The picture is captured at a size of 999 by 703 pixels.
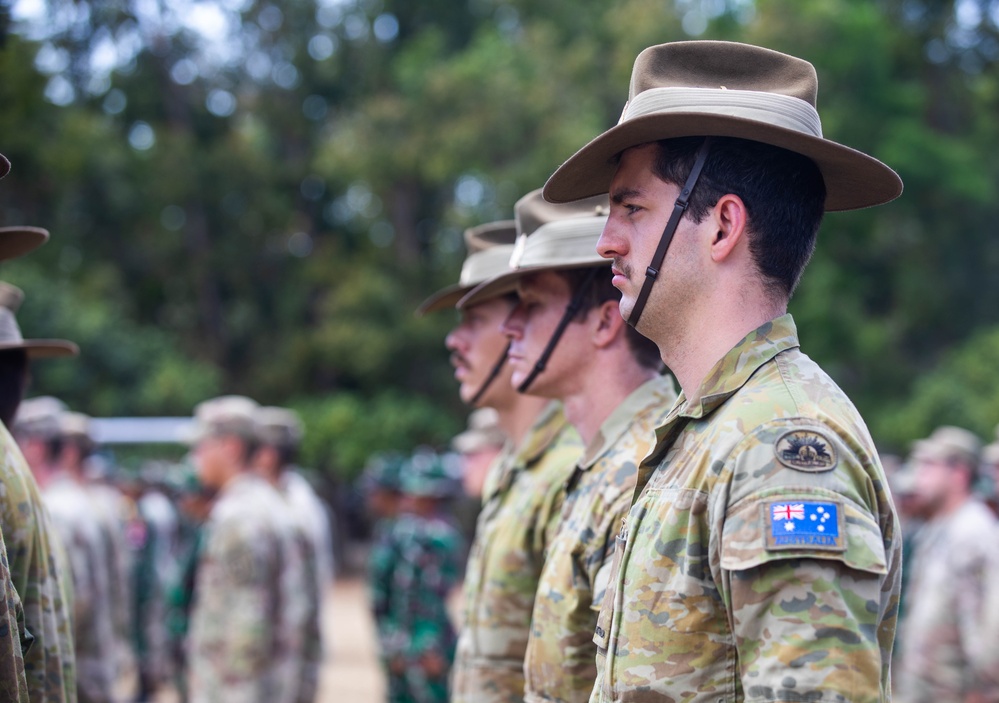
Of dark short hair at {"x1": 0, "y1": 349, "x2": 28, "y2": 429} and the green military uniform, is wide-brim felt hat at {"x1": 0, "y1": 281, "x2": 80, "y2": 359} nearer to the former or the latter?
dark short hair at {"x1": 0, "y1": 349, "x2": 28, "y2": 429}

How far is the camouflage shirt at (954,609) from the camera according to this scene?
6.80 m

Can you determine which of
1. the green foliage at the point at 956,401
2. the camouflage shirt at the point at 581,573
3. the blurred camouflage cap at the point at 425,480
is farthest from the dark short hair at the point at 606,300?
the green foliage at the point at 956,401

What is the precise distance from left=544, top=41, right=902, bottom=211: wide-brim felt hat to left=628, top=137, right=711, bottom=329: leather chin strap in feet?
0.16

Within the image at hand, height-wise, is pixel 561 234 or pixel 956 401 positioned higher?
pixel 956 401

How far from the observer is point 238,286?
89.9ft

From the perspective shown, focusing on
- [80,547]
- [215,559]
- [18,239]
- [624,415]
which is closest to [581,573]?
[624,415]

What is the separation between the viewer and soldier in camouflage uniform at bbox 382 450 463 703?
23.1 ft

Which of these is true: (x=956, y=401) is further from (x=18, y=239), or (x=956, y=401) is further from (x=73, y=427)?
(x=18, y=239)

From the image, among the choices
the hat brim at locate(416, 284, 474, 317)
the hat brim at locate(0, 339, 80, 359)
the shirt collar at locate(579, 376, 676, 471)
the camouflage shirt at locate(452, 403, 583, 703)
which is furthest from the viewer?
the hat brim at locate(416, 284, 474, 317)

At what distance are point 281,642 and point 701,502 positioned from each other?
5654mm

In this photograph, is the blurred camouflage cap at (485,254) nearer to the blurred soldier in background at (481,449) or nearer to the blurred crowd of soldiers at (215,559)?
the blurred crowd of soldiers at (215,559)

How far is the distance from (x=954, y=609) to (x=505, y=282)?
4.53m

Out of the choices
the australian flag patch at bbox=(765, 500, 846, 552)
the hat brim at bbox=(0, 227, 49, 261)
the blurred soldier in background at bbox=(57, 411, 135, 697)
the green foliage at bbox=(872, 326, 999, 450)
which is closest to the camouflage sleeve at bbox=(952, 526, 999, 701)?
A: the australian flag patch at bbox=(765, 500, 846, 552)

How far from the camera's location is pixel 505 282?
4004 mm
